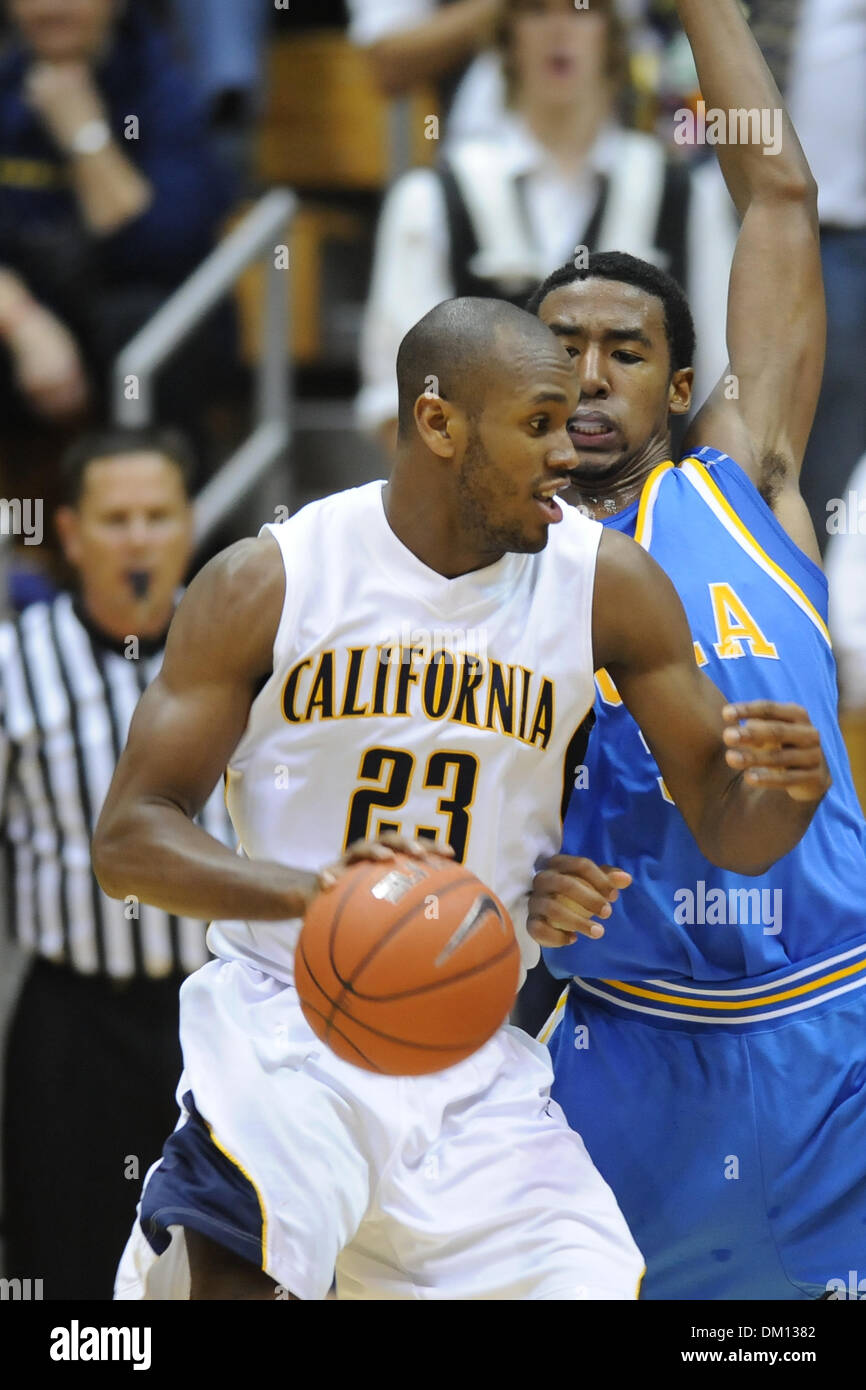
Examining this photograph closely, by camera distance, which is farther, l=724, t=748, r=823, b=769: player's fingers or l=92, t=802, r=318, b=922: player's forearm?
l=724, t=748, r=823, b=769: player's fingers

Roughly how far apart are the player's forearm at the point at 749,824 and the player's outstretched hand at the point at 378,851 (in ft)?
1.89

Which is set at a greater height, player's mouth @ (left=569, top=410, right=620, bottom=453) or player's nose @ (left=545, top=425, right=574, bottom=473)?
player's mouth @ (left=569, top=410, right=620, bottom=453)

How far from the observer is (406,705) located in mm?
3514

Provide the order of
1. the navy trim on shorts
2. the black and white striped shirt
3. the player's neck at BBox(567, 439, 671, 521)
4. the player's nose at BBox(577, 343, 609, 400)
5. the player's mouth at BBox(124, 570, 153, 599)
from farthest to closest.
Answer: the player's mouth at BBox(124, 570, 153, 599) < the black and white striped shirt < the player's neck at BBox(567, 439, 671, 521) < the player's nose at BBox(577, 343, 609, 400) < the navy trim on shorts

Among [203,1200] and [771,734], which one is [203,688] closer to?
[203,1200]

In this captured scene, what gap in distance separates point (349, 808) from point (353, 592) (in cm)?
37

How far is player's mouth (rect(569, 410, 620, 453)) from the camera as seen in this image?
4.07m

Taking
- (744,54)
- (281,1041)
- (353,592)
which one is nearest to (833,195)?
(744,54)

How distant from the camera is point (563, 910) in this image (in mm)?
3480

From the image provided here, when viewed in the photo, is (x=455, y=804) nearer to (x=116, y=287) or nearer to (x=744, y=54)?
(x=744, y=54)

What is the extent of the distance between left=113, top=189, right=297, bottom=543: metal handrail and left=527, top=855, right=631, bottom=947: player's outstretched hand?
2.92 m

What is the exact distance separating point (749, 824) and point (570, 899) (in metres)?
0.33

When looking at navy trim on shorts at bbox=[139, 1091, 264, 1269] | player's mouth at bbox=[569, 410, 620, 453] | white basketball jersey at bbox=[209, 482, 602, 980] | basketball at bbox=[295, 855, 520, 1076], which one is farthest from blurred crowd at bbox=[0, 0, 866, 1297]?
basketball at bbox=[295, 855, 520, 1076]

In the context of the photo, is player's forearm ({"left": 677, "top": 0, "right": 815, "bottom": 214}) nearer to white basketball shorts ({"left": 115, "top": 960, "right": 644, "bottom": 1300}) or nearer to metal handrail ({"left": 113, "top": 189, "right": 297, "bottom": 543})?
white basketball shorts ({"left": 115, "top": 960, "right": 644, "bottom": 1300})
